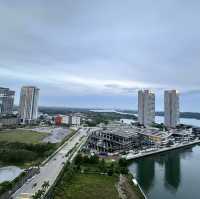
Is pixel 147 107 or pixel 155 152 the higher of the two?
pixel 147 107

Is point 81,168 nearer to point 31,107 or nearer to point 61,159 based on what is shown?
point 61,159

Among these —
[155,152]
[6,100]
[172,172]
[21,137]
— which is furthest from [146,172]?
[6,100]

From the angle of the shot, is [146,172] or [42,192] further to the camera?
[146,172]

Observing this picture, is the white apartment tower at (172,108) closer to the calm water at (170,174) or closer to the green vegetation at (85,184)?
the calm water at (170,174)

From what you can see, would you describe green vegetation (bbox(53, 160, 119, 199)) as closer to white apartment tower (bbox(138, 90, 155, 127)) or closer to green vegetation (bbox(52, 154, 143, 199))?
green vegetation (bbox(52, 154, 143, 199))

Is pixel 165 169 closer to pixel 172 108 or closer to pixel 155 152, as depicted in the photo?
pixel 155 152

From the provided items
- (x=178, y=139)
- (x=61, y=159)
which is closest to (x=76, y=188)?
(x=61, y=159)

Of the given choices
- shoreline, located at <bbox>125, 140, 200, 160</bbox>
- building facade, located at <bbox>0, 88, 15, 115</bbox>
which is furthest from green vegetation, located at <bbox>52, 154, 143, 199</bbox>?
building facade, located at <bbox>0, 88, 15, 115</bbox>
